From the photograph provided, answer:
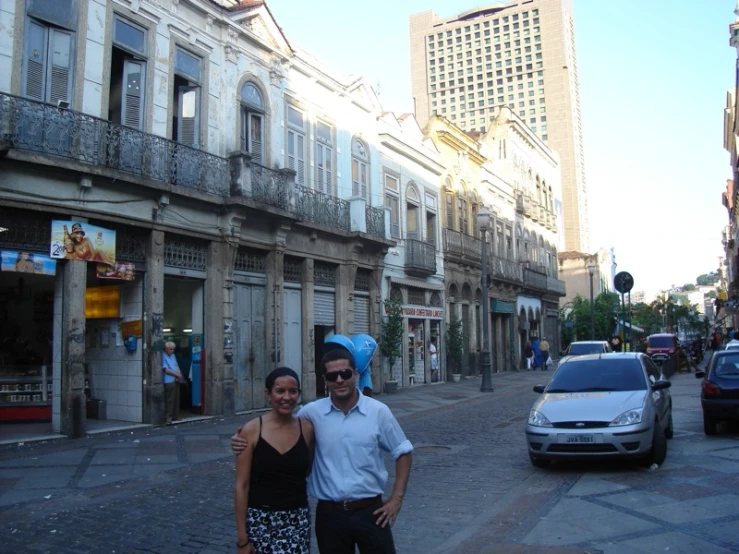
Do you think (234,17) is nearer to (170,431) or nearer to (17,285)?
(17,285)

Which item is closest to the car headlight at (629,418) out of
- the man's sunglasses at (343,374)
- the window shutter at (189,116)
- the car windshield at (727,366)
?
the car windshield at (727,366)

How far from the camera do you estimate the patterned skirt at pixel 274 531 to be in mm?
3602

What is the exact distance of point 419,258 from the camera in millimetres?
27547

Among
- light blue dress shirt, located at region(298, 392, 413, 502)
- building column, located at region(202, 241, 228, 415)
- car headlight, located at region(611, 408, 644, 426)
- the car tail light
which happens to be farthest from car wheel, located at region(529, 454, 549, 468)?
building column, located at region(202, 241, 228, 415)

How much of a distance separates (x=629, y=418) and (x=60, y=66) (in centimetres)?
1203

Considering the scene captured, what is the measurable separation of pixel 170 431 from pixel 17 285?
5163mm

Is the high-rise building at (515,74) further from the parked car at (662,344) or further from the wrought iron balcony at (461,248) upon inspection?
the wrought iron balcony at (461,248)

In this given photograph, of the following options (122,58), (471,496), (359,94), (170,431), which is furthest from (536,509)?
(359,94)

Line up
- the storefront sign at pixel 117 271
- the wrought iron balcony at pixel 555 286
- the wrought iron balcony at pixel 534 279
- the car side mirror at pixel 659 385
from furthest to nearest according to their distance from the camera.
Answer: the wrought iron balcony at pixel 555 286 → the wrought iron balcony at pixel 534 279 → the storefront sign at pixel 117 271 → the car side mirror at pixel 659 385

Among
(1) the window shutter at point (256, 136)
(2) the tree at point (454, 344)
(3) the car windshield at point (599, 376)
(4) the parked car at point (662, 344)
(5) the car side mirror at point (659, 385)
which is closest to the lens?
(5) the car side mirror at point (659, 385)

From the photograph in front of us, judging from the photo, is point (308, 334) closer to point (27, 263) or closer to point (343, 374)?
point (27, 263)

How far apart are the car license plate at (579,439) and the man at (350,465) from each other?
5.82 m

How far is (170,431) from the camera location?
556 inches

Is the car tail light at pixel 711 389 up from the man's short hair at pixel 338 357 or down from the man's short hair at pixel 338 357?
down
